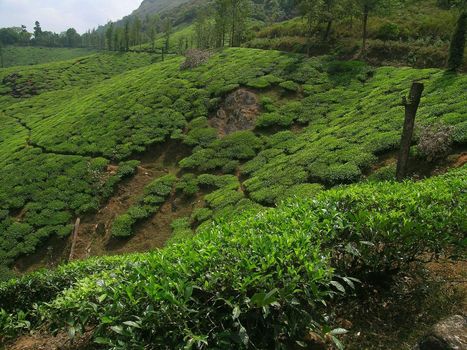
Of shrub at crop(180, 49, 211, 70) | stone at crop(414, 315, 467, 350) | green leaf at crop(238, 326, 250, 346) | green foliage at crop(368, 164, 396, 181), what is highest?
shrub at crop(180, 49, 211, 70)

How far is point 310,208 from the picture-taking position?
8219 mm

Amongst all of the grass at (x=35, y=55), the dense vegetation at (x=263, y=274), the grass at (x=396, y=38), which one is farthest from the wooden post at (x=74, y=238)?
the grass at (x=35, y=55)

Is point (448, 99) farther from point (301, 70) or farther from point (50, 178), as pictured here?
point (50, 178)

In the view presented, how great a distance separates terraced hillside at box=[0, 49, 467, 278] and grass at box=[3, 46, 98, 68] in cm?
13599

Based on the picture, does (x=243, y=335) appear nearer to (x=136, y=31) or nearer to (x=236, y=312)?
(x=236, y=312)

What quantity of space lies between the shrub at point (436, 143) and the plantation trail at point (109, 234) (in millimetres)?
15029

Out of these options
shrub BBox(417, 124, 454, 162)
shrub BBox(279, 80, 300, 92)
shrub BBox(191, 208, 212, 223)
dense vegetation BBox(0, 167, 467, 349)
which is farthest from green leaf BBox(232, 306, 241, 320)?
shrub BBox(279, 80, 300, 92)

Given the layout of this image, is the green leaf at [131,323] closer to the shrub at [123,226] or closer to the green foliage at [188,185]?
the shrub at [123,226]

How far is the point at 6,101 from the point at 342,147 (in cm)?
8956

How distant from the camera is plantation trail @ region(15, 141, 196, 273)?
2527cm

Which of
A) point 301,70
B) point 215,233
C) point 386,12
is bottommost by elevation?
point 215,233

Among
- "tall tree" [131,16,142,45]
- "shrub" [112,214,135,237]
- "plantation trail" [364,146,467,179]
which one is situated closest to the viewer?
"plantation trail" [364,146,467,179]

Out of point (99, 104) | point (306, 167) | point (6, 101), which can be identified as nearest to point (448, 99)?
point (306, 167)

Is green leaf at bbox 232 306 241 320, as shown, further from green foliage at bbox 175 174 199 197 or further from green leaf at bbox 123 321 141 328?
green foliage at bbox 175 174 199 197
